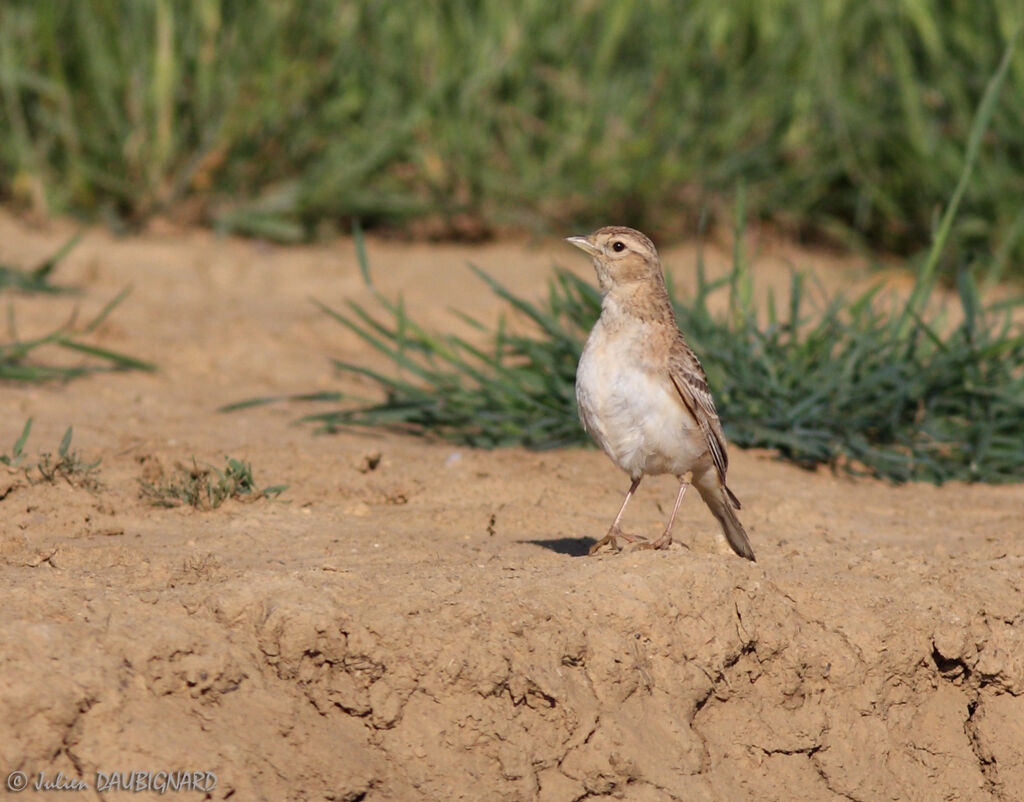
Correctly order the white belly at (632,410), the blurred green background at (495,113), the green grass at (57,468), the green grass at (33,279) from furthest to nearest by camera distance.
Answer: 1. the blurred green background at (495,113)
2. the green grass at (33,279)
3. the green grass at (57,468)
4. the white belly at (632,410)

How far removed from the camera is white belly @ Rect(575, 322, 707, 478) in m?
3.82

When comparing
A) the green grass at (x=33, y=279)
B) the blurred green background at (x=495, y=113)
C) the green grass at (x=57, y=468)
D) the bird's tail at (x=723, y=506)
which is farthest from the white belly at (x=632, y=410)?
the blurred green background at (x=495, y=113)

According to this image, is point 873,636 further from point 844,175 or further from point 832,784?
point 844,175

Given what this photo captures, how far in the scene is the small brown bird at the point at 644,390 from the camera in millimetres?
3840

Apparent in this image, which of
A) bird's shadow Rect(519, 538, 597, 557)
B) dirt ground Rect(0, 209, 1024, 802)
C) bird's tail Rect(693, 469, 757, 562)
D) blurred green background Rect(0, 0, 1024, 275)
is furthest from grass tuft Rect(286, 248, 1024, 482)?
blurred green background Rect(0, 0, 1024, 275)

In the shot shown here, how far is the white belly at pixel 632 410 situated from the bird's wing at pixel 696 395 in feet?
0.12

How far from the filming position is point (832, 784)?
3566 mm

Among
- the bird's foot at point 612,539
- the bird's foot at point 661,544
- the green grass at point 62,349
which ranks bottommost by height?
the green grass at point 62,349

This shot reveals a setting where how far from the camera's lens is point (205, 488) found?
13.7 feet

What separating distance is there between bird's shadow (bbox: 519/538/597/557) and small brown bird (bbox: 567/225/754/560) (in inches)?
6.3

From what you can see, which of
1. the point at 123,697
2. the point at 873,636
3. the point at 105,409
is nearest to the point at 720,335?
the point at 873,636

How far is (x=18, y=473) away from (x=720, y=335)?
9.05ft

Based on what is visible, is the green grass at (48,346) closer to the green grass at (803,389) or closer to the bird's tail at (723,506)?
the green grass at (803,389)

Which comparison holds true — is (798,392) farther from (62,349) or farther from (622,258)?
(62,349)
